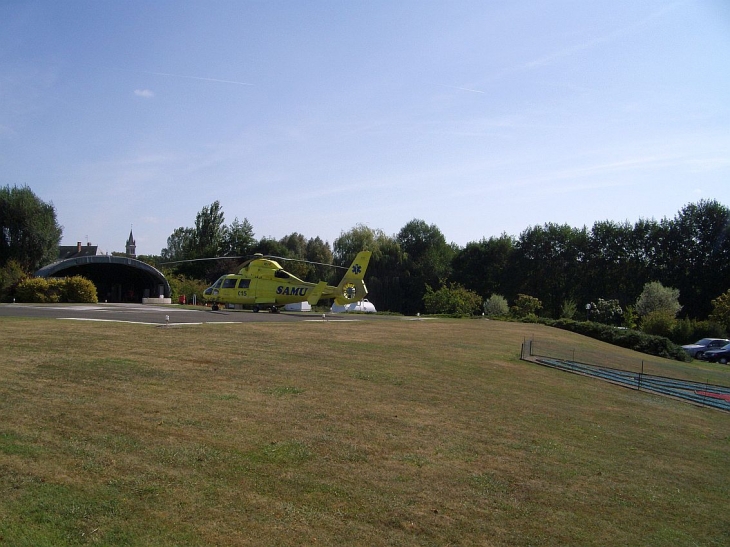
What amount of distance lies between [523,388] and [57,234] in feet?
199

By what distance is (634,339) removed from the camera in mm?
39531

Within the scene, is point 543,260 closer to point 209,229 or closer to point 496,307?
point 496,307

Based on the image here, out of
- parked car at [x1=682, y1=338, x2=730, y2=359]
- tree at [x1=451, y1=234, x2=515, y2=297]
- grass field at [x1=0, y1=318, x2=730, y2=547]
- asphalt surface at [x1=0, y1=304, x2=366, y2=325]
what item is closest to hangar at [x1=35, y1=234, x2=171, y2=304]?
asphalt surface at [x1=0, y1=304, x2=366, y2=325]

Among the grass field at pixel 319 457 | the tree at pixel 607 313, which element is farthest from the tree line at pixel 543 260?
the grass field at pixel 319 457

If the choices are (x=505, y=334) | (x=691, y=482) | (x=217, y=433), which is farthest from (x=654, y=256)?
(x=217, y=433)

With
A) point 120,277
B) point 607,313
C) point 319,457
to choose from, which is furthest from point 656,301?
point 319,457

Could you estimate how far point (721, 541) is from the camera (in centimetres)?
827

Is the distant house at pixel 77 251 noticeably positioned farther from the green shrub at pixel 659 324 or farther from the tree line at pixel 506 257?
the green shrub at pixel 659 324

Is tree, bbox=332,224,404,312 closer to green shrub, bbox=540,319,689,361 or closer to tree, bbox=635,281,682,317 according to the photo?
tree, bbox=635,281,682,317

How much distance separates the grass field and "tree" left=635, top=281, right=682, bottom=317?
158 feet

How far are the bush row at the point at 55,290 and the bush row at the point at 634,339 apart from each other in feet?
126

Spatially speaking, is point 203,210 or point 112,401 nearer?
point 112,401

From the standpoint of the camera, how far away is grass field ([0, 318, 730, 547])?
22.2ft

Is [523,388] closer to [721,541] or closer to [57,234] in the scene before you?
[721,541]
